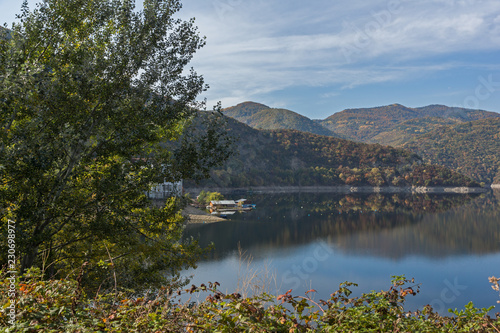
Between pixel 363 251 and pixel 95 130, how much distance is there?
4844 cm

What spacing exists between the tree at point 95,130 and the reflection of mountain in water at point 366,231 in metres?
33.7

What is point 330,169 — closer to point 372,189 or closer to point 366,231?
point 372,189

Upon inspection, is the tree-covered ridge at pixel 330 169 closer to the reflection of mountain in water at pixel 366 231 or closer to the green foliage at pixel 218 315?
the reflection of mountain in water at pixel 366 231

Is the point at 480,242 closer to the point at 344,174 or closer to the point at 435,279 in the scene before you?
the point at 435,279

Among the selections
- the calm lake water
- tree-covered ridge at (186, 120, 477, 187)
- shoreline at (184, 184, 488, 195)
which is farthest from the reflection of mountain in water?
tree-covered ridge at (186, 120, 477, 187)

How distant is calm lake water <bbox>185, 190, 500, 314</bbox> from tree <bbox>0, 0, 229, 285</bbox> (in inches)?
365

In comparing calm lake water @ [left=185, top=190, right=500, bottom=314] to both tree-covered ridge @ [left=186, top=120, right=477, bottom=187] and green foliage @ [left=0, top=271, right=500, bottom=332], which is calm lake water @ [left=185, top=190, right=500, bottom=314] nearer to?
green foliage @ [left=0, top=271, right=500, bottom=332]

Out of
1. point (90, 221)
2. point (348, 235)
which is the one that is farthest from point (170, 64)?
point (348, 235)

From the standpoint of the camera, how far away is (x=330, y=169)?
18100 cm

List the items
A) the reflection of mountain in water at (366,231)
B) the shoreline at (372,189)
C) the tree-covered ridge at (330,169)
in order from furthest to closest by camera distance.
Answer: the tree-covered ridge at (330,169) < the shoreline at (372,189) < the reflection of mountain in water at (366,231)

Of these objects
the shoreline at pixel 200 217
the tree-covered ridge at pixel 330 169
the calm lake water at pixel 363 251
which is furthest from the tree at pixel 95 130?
the tree-covered ridge at pixel 330 169

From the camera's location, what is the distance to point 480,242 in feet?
185

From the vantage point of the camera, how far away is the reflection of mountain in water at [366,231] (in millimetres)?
51850

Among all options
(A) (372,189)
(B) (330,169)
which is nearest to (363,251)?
(A) (372,189)
